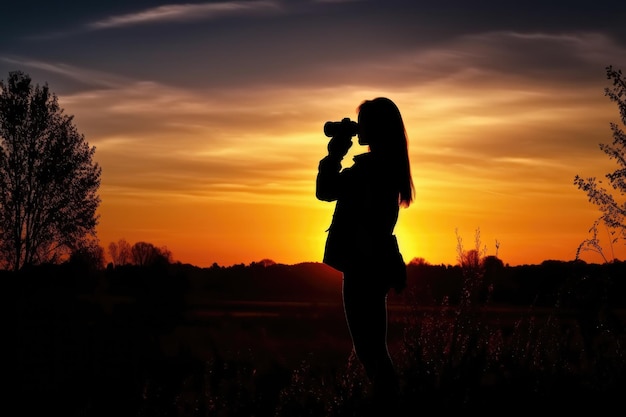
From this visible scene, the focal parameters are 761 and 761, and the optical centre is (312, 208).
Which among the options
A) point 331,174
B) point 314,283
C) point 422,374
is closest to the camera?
point 331,174

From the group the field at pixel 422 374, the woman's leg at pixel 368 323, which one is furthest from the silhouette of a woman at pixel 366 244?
the field at pixel 422 374

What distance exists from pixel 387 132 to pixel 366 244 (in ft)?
2.46

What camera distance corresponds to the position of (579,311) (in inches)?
285

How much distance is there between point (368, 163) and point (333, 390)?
5.25 ft

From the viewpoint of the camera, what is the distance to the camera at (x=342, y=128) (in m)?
4.68

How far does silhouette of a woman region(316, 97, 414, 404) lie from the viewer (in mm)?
4555

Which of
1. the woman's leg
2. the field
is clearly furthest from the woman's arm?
the field

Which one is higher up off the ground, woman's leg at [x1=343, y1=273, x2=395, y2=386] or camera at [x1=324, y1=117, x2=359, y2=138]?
camera at [x1=324, y1=117, x2=359, y2=138]

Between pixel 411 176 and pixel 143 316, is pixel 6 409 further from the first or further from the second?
pixel 143 316

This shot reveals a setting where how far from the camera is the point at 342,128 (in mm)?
4691

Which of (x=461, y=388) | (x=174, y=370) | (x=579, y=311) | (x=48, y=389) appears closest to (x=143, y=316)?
(x=174, y=370)

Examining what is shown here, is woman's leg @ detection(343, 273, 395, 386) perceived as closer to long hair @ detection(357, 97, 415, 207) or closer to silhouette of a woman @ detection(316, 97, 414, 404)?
silhouette of a woman @ detection(316, 97, 414, 404)

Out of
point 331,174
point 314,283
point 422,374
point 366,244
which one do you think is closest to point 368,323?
point 366,244

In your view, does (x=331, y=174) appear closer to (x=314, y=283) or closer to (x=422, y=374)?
(x=422, y=374)
